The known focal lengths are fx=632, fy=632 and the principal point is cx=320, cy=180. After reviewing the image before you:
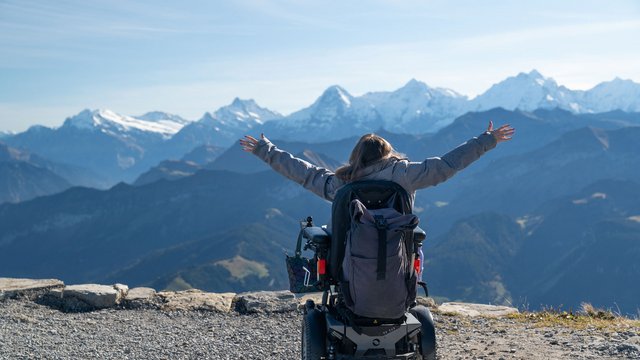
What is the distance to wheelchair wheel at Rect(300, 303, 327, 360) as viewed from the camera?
24.7 ft

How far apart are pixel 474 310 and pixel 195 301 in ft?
22.4

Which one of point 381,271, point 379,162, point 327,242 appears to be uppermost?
point 379,162

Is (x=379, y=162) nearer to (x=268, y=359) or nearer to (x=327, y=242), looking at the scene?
(x=327, y=242)

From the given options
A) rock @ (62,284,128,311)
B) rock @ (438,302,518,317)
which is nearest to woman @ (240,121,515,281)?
rock @ (438,302,518,317)

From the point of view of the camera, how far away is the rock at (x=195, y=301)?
49.9 ft

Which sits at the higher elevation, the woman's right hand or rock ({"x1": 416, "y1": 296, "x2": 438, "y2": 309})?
the woman's right hand

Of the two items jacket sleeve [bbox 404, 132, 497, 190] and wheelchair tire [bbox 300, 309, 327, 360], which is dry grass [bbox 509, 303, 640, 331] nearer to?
jacket sleeve [bbox 404, 132, 497, 190]

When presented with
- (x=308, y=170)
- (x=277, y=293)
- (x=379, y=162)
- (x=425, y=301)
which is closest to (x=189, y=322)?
(x=277, y=293)

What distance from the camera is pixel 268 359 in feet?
36.3

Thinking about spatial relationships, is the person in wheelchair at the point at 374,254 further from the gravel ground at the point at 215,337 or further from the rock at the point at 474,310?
the rock at the point at 474,310

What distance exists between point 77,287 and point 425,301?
337 inches

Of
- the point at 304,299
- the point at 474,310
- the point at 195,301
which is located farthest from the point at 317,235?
the point at 474,310

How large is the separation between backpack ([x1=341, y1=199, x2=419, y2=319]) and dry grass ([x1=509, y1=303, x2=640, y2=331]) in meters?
7.30

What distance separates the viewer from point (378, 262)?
22.4ft
